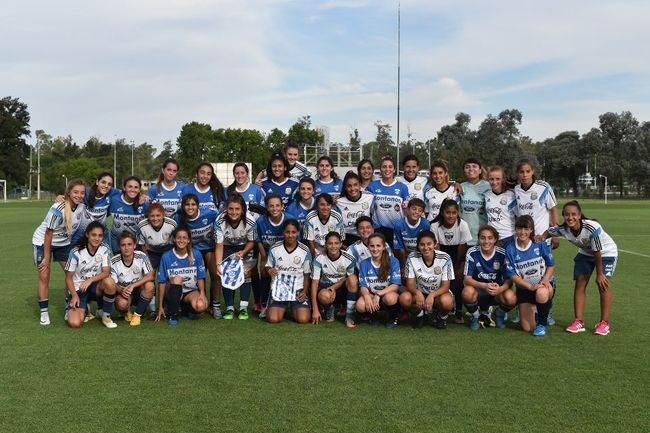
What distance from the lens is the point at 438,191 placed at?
611cm

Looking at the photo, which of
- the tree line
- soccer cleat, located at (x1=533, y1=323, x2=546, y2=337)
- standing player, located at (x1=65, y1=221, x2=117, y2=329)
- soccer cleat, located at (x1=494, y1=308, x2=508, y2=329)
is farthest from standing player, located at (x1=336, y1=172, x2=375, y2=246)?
the tree line

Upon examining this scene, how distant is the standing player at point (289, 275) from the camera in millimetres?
5684

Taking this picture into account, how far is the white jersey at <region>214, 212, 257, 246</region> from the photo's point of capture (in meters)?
5.98

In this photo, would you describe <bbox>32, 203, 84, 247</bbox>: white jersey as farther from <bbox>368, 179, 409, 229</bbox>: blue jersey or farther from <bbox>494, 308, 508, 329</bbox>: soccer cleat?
<bbox>494, 308, 508, 329</bbox>: soccer cleat

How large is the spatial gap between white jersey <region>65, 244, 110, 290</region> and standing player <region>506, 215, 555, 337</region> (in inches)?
153

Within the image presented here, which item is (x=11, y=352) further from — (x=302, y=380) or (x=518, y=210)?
(x=518, y=210)

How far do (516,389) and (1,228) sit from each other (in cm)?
1831

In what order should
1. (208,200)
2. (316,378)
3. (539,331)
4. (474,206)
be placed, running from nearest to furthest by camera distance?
(316,378) < (539,331) < (474,206) < (208,200)

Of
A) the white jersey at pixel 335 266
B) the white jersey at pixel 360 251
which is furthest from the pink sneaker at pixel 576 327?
the white jersey at pixel 335 266

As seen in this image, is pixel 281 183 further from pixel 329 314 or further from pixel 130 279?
pixel 130 279

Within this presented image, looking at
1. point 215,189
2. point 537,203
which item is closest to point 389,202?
point 537,203

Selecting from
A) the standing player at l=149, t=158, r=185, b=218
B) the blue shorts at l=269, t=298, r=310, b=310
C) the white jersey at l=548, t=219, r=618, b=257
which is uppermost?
the standing player at l=149, t=158, r=185, b=218

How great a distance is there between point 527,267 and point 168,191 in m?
3.79

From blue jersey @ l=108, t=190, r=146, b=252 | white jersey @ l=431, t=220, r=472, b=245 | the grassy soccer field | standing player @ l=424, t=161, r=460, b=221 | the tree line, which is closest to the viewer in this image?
the grassy soccer field
